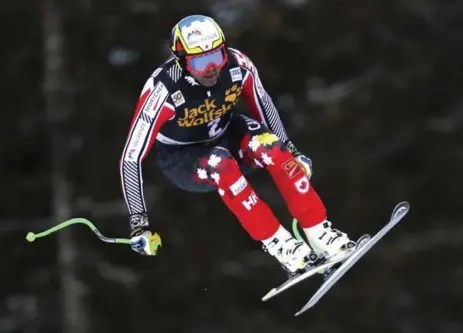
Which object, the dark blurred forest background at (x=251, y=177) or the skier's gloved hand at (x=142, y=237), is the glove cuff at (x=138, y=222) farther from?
the dark blurred forest background at (x=251, y=177)

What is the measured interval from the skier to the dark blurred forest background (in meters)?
6.65

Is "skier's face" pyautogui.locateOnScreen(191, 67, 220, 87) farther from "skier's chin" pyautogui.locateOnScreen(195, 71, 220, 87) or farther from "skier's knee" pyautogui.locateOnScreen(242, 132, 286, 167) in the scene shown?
"skier's knee" pyautogui.locateOnScreen(242, 132, 286, 167)

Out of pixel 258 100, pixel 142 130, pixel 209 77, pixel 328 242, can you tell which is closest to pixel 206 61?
pixel 209 77

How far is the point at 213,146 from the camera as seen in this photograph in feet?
27.4

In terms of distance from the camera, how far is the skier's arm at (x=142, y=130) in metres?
7.95

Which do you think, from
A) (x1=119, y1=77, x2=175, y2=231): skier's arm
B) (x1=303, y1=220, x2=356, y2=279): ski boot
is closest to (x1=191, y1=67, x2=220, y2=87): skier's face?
(x1=119, y1=77, x2=175, y2=231): skier's arm

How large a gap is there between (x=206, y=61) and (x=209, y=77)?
0.15 meters

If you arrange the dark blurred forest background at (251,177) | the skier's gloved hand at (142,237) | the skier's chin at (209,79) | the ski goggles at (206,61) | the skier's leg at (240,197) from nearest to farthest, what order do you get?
the ski goggles at (206,61) < the skier's chin at (209,79) < the skier's leg at (240,197) < the skier's gloved hand at (142,237) < the dark blurred forest background at (251,177)

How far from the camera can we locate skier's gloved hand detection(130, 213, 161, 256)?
8156 mm

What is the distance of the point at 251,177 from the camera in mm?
15234

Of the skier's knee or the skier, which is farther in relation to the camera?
the skier's knee

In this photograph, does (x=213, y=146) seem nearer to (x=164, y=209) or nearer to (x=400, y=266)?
(x=164, y=209)

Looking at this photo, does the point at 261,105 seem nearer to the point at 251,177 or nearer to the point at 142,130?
the point at 142,130

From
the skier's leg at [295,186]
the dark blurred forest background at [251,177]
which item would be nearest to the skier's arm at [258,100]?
the skier's leg at [295,186]
